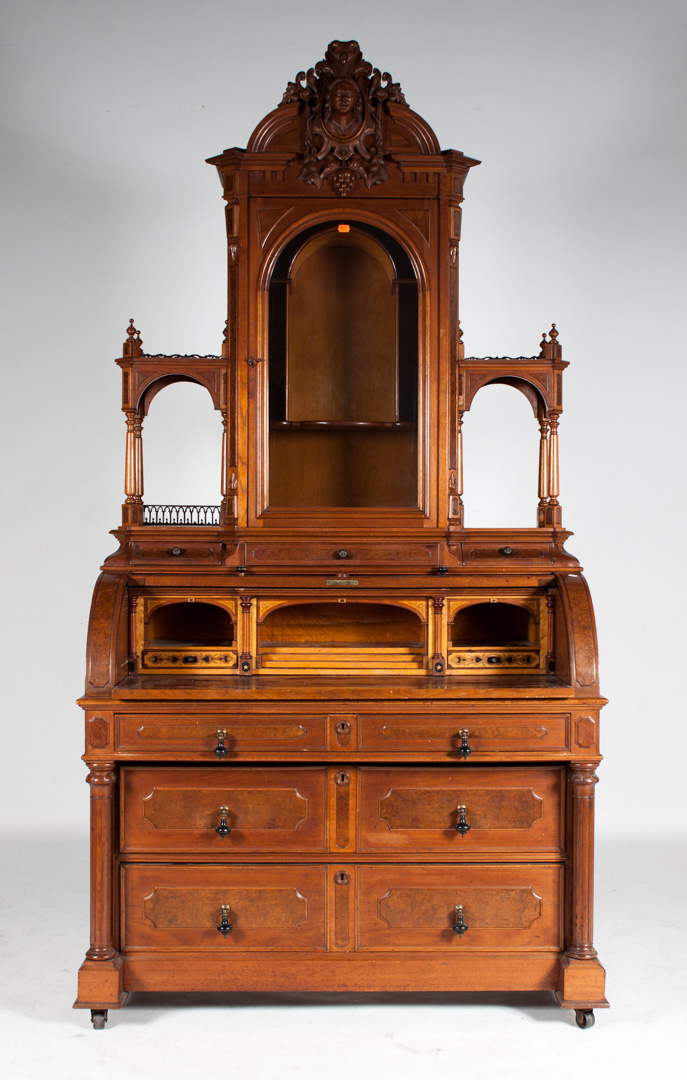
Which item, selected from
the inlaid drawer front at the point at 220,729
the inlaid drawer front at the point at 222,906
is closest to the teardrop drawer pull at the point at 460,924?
the inlaid drawer front at the point at 222,906

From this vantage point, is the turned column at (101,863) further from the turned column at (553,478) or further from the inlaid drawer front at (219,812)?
the turned column at (553,478)

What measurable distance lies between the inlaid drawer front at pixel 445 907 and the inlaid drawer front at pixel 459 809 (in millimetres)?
98

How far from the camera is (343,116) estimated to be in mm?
3744

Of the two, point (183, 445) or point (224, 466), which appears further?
point (183, 445)

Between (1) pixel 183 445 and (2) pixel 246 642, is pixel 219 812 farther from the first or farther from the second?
(1) pixel 183 445

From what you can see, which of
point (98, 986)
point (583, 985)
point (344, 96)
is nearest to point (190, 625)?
point (98, 986)

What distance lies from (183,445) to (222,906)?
94.8 inches

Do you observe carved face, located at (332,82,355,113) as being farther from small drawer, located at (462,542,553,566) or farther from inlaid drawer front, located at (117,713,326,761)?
inlaid drawer front, located at (117,713,326,761)

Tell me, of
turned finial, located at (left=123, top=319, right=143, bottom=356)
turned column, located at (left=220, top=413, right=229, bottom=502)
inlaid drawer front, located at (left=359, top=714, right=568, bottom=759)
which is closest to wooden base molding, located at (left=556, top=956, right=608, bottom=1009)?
inlaid drawer front, located at (left=359, top=714, right=568, bottom=759)

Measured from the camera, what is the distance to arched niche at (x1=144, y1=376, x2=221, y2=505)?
16.8 feet

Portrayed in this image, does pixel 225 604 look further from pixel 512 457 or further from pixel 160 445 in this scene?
pixel 512 457

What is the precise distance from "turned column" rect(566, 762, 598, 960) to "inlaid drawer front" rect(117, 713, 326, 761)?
0.87m

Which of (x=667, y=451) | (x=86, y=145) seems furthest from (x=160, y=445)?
(x=667, y=451)

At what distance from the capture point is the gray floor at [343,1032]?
3.19m
